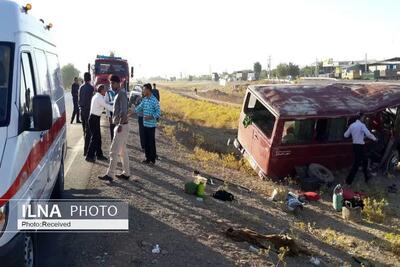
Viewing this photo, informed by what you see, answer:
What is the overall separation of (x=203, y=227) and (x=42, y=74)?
315 centimetres

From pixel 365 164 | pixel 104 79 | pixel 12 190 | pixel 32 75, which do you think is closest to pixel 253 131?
pixel 365 164

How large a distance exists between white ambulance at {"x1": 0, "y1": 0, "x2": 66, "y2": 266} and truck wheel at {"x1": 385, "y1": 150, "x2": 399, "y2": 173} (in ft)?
34.0

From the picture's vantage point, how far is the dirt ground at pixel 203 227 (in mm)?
5848

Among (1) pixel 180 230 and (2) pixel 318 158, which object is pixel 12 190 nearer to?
(1) pixel 180 230

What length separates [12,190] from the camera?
12.5 ft

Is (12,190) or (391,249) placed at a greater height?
(12,190)

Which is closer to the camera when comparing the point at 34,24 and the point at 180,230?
the point at 34,24

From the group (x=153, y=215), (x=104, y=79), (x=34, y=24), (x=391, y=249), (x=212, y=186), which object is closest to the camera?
(x=34, y=24)

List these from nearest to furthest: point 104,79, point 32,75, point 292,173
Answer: point 32,75 < point 292,173 < point 104,79

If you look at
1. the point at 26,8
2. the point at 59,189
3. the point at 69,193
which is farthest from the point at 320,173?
the point at 26,8

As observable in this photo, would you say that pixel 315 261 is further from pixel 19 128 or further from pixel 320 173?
pixel 320 173

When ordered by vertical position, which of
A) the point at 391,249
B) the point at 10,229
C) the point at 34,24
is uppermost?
the point at 34,24

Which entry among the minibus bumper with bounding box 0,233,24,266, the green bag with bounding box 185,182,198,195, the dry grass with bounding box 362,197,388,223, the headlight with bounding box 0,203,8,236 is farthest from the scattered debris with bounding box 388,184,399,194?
the headlight with bounding box 0,203,8,236

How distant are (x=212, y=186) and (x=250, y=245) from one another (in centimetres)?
368
